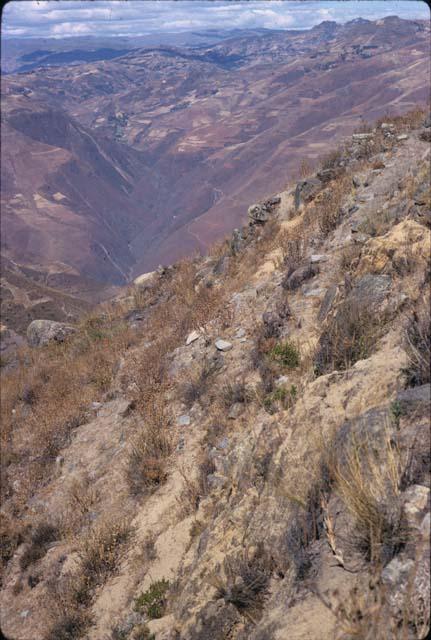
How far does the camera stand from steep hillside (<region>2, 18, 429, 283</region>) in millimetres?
94500

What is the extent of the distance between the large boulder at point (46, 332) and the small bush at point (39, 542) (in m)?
8.52

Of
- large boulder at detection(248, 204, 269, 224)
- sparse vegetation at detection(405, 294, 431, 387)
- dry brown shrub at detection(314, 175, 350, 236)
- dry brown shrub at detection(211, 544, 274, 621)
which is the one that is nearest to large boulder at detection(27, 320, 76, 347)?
large boulder at detection(248, 204, 269, 224)

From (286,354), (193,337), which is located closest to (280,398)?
(286,354)

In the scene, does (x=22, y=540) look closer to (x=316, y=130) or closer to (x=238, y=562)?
(x=238, y=562)

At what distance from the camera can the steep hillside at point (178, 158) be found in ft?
310

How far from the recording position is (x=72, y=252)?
95188 millimetres

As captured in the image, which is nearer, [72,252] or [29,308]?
[29,308]

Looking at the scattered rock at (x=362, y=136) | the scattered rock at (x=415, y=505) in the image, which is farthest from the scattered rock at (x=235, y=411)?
the scattered rock at (x=362, y=136)

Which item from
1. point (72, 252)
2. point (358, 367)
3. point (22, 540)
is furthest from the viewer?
point (72, 252)

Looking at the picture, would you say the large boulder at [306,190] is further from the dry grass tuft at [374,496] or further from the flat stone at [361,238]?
the dry grass tuft at [374,496]

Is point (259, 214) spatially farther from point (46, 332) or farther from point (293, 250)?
point (46, 332)

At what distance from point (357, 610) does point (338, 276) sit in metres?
4.36

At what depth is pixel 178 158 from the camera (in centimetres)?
14175

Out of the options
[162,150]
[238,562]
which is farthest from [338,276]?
[162,150]
